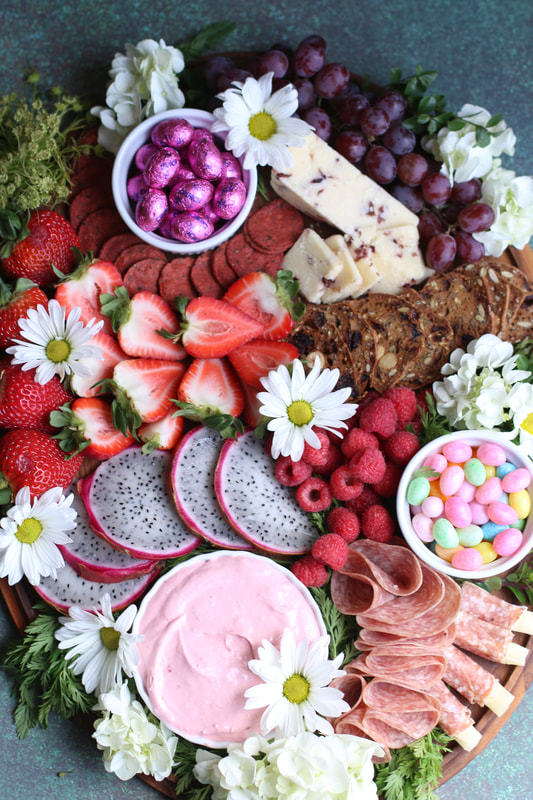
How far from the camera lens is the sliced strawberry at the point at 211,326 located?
5.39ft

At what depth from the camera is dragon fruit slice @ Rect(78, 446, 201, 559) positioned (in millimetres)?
1625

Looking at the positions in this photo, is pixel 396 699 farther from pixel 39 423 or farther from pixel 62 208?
pixel 62 208

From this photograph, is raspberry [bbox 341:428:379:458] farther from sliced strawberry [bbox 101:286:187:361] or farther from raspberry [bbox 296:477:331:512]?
sliced strawberry [bbox 101:286:187:361]

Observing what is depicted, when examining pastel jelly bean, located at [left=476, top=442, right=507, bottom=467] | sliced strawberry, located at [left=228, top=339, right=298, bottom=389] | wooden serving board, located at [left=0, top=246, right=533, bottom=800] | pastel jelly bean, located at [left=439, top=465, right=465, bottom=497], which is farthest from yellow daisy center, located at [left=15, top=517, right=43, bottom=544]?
pastel jelly bean, located at [left=476, top=442, right=507, bottom=467]

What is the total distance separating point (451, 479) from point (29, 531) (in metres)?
0.97

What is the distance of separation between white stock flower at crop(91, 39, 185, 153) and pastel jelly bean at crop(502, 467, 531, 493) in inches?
47.8

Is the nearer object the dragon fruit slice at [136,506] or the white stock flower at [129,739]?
the white stock flower at [129,739]

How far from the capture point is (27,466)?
1552 mm

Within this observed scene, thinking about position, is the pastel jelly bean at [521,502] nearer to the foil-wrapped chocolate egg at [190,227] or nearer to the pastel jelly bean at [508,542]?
the pastel jelly bean at [508,542]

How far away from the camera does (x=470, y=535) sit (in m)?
1.58

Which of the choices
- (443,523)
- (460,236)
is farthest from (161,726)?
(460,236)

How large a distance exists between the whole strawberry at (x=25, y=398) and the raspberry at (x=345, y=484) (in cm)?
70

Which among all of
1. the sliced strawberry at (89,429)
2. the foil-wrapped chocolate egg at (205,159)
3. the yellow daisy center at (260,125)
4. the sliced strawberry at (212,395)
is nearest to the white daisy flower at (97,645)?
the sliced strawberry at (89,429)

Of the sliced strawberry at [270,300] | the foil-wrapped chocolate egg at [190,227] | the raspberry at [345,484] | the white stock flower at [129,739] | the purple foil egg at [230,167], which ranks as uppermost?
the purple foil egg at [230,167]
